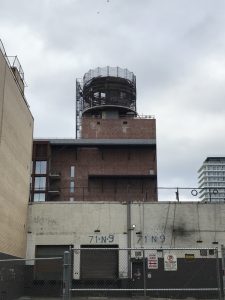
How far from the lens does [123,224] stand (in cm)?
3158

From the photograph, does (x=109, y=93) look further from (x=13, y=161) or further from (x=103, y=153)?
(x=13, y=161)

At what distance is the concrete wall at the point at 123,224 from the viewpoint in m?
31.2

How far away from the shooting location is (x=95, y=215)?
31781 mm

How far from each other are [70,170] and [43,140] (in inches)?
284

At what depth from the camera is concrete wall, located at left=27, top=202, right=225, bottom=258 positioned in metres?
31.2

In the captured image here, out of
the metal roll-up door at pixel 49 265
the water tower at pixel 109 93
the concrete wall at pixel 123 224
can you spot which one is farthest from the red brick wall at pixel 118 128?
the metal roll-up door at pixel 49 265

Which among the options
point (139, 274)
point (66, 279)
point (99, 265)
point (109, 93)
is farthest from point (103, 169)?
point (66, 279)

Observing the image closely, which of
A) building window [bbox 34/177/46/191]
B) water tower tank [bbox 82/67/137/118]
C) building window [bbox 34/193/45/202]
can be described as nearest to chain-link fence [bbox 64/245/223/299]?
building window [bbox 34/193/45/202]

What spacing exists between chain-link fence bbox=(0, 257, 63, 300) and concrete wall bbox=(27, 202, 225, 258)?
195cm

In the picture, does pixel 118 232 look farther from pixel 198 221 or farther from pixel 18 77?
pixel 18 77

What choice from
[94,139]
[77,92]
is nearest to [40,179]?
[94,139]

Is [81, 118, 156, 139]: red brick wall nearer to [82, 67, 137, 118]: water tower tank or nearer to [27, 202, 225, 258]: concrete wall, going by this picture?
[82, 67, 137, 118]: water tower tank

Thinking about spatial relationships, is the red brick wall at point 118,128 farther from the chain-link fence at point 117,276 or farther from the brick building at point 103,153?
the chain-link fence at point 117,276

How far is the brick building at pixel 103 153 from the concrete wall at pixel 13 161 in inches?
1882
